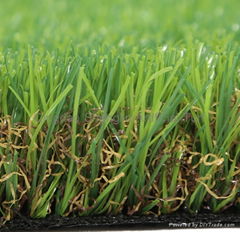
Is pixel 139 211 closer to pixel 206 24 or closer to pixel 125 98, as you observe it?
pixel 125 98

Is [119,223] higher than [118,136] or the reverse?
the reverse

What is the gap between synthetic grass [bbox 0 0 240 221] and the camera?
1423 millimetres

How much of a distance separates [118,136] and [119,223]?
19cm

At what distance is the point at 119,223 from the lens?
1465 mm

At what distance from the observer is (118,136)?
1439 mm

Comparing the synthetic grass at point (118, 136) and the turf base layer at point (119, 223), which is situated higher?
the synthetic grass at point (118, 136)

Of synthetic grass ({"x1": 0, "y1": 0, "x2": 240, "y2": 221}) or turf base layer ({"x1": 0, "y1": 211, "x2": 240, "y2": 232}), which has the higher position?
synthetic grass ({"x1": 0, "y1": 0, "x2": 240, "y2": 221})

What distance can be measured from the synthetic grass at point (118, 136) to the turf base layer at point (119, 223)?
0.02m

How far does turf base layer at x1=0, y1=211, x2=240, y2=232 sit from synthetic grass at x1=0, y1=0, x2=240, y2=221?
2cm

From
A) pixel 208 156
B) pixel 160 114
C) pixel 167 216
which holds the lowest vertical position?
pixel 167 216

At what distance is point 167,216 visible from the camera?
1.50m

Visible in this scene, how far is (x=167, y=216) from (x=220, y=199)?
13 cm

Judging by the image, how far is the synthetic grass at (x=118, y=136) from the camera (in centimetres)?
142

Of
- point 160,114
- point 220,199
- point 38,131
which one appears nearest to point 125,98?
point 160,114
